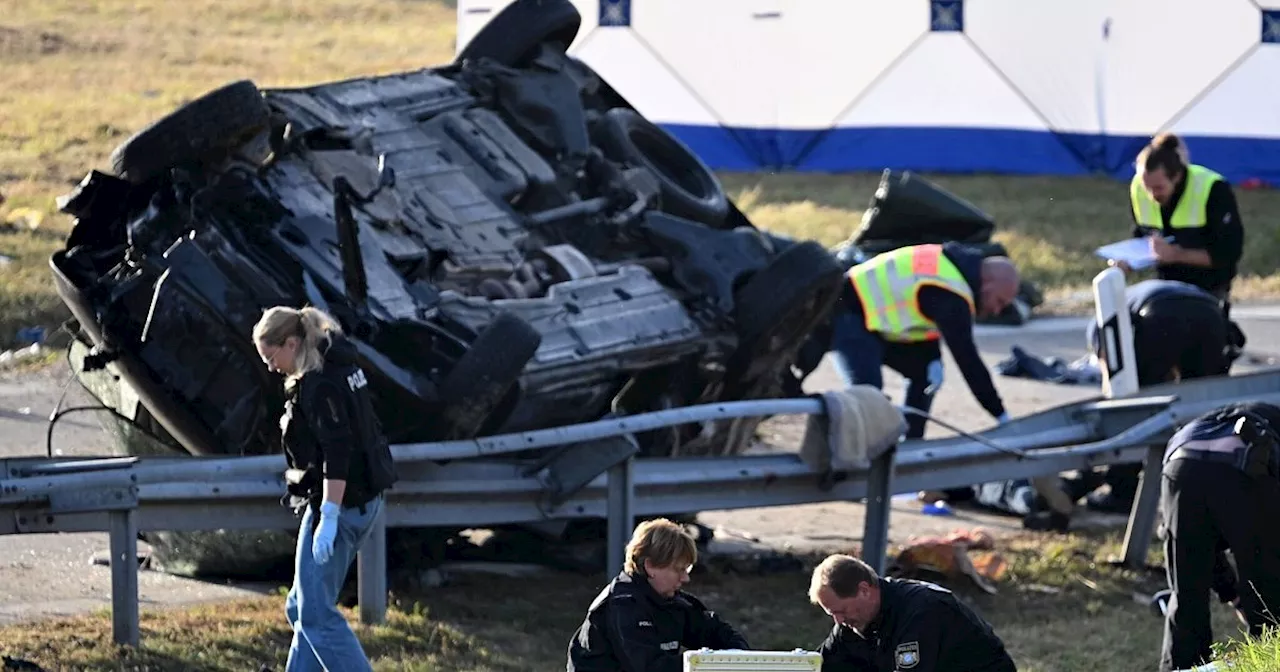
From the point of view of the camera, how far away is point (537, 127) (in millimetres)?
9438

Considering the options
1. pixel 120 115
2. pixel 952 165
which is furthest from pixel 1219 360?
pixel 120 115

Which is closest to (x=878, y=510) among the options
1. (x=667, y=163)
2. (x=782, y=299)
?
(x=782, y=299)

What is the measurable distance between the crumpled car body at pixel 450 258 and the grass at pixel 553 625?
681 millimetres

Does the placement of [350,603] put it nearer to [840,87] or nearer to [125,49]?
[840,87]

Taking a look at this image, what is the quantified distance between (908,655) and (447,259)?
3.59m

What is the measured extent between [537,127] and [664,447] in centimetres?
176

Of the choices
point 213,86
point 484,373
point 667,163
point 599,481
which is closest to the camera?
point 484,373

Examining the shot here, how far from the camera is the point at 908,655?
17.7ft

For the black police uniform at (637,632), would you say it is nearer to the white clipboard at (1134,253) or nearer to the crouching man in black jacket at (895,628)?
the crouching man in black jacket at (895,628)

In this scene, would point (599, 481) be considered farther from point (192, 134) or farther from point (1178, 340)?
point (1178, 340)

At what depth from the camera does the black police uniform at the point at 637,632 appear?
17.4 feet

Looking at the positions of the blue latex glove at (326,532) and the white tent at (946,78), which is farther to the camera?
the white tent at (946,78)

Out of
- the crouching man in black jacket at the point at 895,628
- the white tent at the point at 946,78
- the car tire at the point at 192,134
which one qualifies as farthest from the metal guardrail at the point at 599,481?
the white tent at the point at 946,78

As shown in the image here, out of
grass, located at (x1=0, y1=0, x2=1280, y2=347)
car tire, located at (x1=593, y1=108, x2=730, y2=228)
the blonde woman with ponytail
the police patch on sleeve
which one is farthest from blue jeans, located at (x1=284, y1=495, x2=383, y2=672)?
grass, located at (x1=0, y1=0, x2=1280, y2=347)
